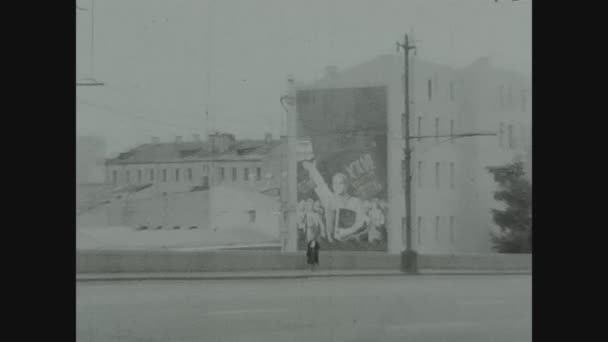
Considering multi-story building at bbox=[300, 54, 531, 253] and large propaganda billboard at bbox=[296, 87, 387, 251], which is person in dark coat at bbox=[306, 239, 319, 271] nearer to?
large propaganda billboard at bbox=[296, 87, 387, 251]

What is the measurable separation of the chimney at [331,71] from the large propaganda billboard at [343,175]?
3.36ft

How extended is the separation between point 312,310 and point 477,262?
222cm

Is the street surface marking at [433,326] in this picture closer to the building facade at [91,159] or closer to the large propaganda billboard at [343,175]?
the large propaganda billboard at [343,175]

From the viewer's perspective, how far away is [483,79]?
28.6ft

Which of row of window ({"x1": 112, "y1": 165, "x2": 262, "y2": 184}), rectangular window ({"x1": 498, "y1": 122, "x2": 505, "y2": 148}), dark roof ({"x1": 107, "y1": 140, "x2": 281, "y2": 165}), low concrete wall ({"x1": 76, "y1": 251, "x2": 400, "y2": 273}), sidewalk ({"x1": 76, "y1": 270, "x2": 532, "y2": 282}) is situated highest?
rectangular window ({"x1": 498, "y1": 122, "x2": 505, "y2": 148})

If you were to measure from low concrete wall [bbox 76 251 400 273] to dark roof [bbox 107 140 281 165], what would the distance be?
4.37ft

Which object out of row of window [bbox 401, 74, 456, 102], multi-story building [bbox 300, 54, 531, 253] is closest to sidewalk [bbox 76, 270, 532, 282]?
multi-story building [bbox 300, 54, 531, 253]

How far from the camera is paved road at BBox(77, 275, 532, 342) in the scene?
21.9 ft

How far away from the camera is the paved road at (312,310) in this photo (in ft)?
21.9

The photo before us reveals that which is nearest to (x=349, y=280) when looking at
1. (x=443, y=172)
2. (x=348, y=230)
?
(x=348, y=230)

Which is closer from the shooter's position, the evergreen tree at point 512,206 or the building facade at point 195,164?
the evergreen tree at point 512,206

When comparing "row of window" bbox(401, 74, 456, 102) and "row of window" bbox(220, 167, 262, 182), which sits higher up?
"row of window" bbox(401, 74, 456, 102)

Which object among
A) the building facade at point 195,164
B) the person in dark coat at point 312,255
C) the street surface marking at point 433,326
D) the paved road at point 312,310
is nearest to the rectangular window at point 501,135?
the paved road at point 312,310

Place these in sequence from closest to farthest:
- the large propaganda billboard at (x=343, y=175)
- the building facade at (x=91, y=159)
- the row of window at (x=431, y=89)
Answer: the building facade at (x=91, y=159)
the row of window at (x=431, y=89)
the large propaganda billboard at (x=343, y=175)
